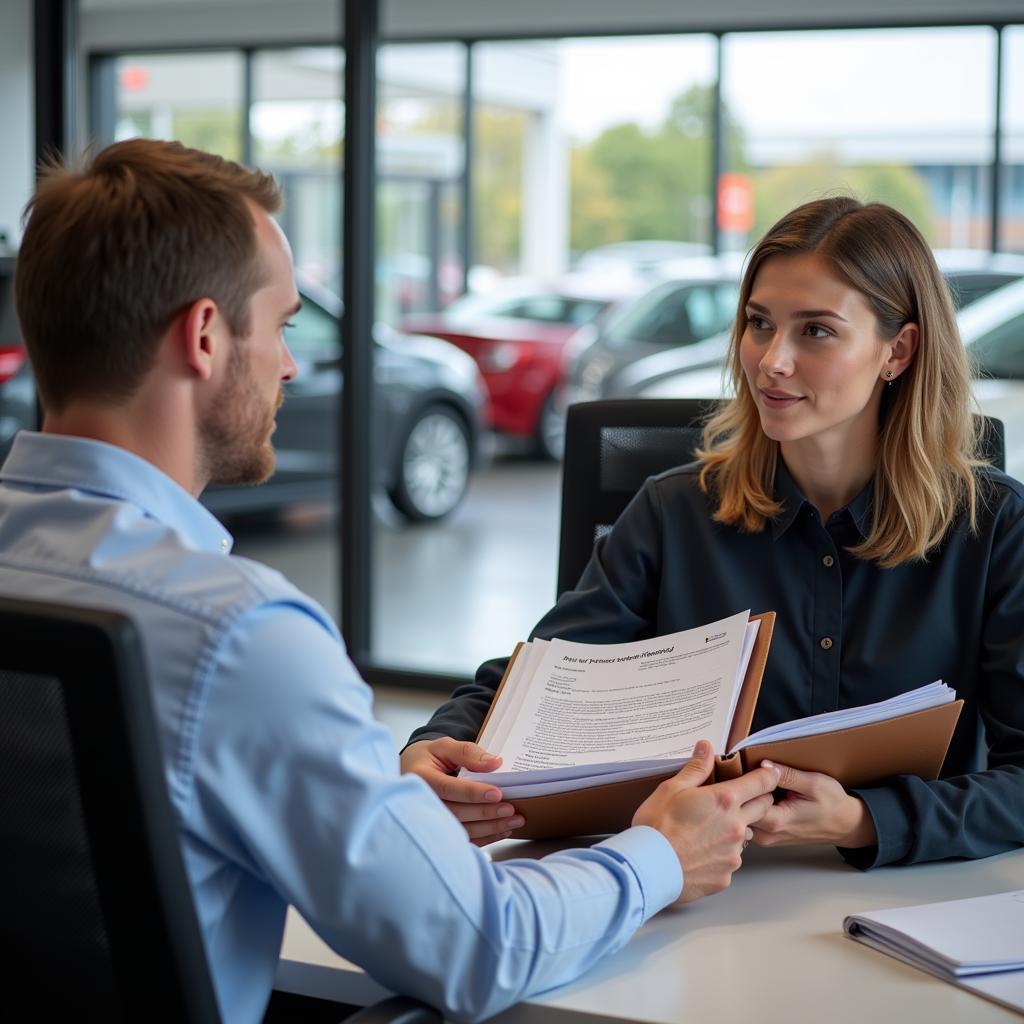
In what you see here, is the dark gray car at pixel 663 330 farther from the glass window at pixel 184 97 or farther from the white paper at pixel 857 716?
the white paper at pixel 857 716

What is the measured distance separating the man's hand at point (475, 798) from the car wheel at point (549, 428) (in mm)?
4892

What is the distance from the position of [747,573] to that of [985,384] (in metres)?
2.57

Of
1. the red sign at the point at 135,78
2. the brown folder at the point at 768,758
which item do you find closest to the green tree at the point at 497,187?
the red sign at the point at 135,78

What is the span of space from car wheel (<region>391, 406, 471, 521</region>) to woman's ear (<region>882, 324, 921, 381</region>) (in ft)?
13.2

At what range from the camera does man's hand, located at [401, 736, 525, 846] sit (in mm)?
1397

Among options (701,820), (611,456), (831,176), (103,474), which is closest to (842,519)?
(611,456)

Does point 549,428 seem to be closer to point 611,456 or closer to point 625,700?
point 611,456

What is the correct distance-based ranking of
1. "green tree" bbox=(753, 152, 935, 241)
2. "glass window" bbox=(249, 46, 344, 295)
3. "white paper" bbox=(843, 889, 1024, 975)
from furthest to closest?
"glass window" bbox=(249, 46, 344, 295) → "green tree" bbox=(753, 152, 935, 241) → "white paper" bbox=(843, 889, 1024, 975)

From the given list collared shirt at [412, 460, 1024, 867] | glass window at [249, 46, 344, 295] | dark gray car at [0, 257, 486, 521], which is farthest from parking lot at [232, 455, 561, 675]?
collared shirt at [412, 460, 1024, 867]

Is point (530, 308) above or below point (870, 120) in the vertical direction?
below

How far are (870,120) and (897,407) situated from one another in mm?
3395

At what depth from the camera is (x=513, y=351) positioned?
6.42 m

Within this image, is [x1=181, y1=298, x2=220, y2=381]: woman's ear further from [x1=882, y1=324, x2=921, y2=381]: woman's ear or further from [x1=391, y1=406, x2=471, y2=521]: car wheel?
[x1=391, y1=406, x2=471, y2=521]: car wheel

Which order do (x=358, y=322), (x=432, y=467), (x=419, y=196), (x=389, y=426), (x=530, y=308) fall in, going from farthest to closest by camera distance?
(x=419, y=196)
(x=530, y=308)
(x=432, y=467)
(x=389, y=426)
(x=358, y=322)
